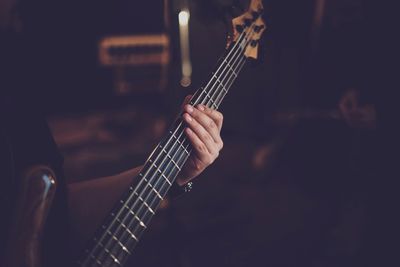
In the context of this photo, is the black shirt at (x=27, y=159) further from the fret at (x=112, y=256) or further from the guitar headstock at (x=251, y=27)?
the guitar headstock at (x=251, y=27)

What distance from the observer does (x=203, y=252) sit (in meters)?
2.42

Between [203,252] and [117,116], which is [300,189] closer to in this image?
[203,252]

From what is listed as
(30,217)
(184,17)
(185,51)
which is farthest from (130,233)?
(185,51)

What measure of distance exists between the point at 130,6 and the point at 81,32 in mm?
771

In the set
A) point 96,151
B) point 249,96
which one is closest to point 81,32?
point 96,151

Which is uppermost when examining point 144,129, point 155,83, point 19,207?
point 19,207

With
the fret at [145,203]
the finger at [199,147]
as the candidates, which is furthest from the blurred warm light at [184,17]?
the fret at [145,203]

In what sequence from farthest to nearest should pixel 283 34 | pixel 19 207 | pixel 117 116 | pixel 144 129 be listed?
pixel 117 116 → pixel 144 129 → pixel 283 34 → pixel 19 207

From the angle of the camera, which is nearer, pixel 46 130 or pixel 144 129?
pixel 46 130

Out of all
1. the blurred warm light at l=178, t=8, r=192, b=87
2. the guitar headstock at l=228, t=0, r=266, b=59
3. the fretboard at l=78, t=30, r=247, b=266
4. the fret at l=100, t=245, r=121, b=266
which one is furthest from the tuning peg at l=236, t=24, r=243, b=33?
the blurred warm light at l=178, t=8, r=192, b=87

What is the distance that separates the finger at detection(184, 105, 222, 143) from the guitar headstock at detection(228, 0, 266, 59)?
0.88 feet

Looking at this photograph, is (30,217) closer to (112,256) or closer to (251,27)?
(112,256)

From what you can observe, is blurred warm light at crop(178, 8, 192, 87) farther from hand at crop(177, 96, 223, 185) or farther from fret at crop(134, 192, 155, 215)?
fret at crop(134, 192, 155, 215)

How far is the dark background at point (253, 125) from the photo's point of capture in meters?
2.01
